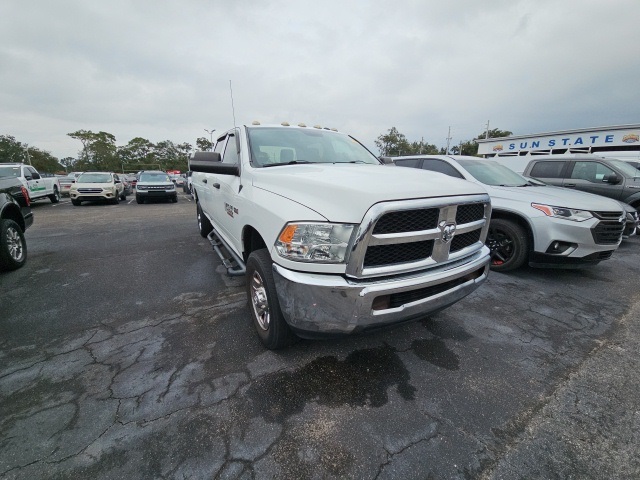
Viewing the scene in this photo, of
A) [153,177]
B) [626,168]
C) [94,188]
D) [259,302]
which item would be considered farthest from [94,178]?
[626,168]

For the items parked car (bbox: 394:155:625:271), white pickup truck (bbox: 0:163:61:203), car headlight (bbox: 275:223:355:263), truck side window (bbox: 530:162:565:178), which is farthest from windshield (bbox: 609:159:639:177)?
white pickup truck (bbox: 0:163:61:203)

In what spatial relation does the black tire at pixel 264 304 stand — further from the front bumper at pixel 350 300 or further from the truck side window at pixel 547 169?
the truck side window at pixel 547 169

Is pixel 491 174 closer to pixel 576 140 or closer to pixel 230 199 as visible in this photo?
pixel 230 199

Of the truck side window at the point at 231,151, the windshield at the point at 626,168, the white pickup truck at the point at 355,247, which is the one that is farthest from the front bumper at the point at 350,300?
the windshield at the point at 626,168

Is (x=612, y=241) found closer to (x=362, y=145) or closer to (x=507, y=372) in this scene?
(x=507, y=372)

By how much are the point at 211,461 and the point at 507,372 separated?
2.22 m

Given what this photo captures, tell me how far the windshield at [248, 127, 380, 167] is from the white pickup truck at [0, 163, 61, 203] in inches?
436

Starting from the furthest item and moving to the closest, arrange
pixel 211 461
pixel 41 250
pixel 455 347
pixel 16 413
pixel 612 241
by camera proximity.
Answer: pixel 41 250, pixel 612 241, pixel 455 347, pixel 16 413, pixel 211 461

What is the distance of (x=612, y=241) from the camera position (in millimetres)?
3895

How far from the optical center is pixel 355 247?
1.73 meters

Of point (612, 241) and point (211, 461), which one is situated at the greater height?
point (612, 241)

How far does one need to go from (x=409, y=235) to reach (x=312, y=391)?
1.30 metres

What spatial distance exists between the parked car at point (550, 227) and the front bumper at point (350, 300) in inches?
112

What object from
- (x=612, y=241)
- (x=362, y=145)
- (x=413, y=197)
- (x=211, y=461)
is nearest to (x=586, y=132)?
(x=612, y=241)
